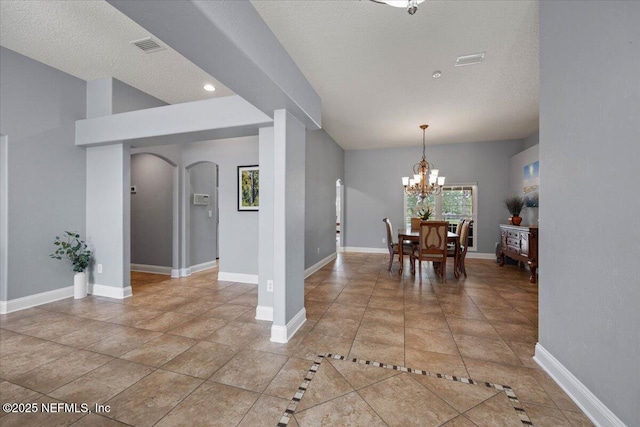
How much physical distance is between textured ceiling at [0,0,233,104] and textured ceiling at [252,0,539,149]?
1462 millimetres

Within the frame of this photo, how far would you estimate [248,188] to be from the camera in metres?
4.33

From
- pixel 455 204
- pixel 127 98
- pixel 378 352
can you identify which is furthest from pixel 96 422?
pixel 455 204

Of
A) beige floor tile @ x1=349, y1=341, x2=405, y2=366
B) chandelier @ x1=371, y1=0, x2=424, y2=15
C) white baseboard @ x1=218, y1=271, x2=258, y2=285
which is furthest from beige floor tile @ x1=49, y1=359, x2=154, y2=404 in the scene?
chandelier @ x1=371, y1=0, x2=424, y2=15

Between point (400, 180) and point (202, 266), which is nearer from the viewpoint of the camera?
point (202, 266)

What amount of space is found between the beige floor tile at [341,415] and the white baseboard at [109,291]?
319cm

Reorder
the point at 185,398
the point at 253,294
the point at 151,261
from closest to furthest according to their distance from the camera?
the point at 185,398 → the point at 253,294 → the point at 151,261

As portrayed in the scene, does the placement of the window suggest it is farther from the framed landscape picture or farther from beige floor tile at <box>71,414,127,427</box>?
beige floor tile at <box>71,414,127,427</box>

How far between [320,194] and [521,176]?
14.6 feet

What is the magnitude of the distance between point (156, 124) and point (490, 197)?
7.09 metres

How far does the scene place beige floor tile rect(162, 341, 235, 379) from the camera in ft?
6.28

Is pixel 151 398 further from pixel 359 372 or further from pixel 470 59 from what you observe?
pixel 470 59

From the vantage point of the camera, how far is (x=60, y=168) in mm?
3430

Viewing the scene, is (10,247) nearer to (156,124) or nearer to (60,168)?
(60,168)

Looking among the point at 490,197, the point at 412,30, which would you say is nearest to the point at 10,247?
the point at 412,30
